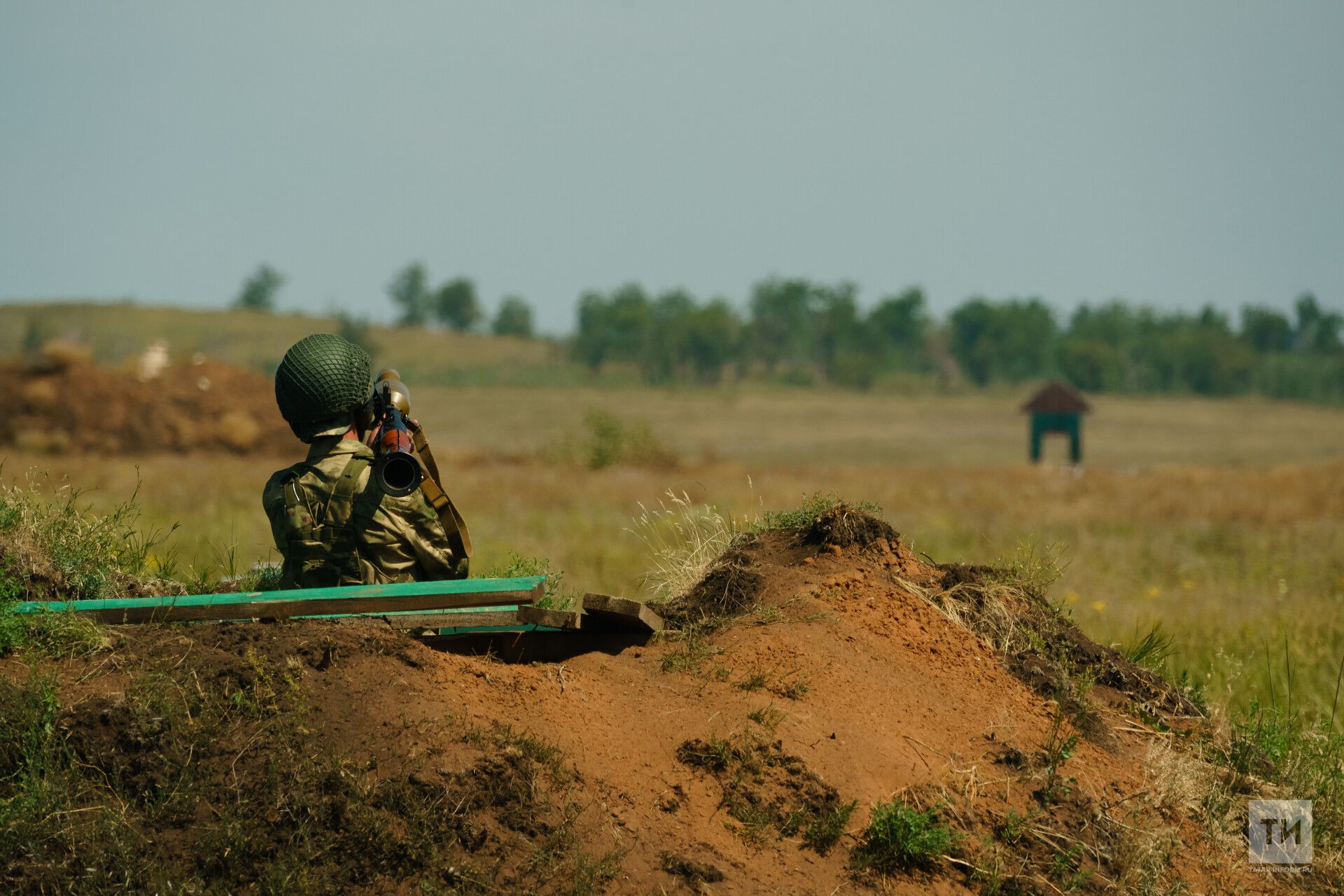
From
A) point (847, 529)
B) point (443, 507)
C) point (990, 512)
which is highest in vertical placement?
point (443, 507)

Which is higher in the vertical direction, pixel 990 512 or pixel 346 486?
pixel 346 486

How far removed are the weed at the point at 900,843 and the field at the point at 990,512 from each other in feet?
7.35

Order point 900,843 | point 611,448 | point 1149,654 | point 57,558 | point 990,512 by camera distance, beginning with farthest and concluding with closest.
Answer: point 611,448
point 990,512
point 1149,654
point 57,558
point 900,843

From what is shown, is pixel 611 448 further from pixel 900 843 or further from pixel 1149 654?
pixel 900 843

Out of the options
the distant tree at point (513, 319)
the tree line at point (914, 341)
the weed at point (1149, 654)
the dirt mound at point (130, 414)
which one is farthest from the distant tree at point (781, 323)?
the weed at point (1149, 654)

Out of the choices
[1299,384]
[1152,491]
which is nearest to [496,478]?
[1152,491]

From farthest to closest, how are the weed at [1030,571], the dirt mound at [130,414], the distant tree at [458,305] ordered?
the distant tree at [458,305]
the dirt mound at [130,414]
the weed at [1030,571]

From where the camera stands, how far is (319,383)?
5.29 m

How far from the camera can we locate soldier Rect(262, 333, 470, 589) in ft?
17.5

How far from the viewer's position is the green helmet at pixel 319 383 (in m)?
5.29

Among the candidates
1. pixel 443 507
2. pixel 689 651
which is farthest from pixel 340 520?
pixel 689 651

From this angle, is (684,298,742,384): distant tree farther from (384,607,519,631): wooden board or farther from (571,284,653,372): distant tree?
(384,607,519,631): wooden board

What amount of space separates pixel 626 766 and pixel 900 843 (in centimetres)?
102

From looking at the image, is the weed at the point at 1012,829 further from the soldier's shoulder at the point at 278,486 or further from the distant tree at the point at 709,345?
the distant tree at the point at 709,345
